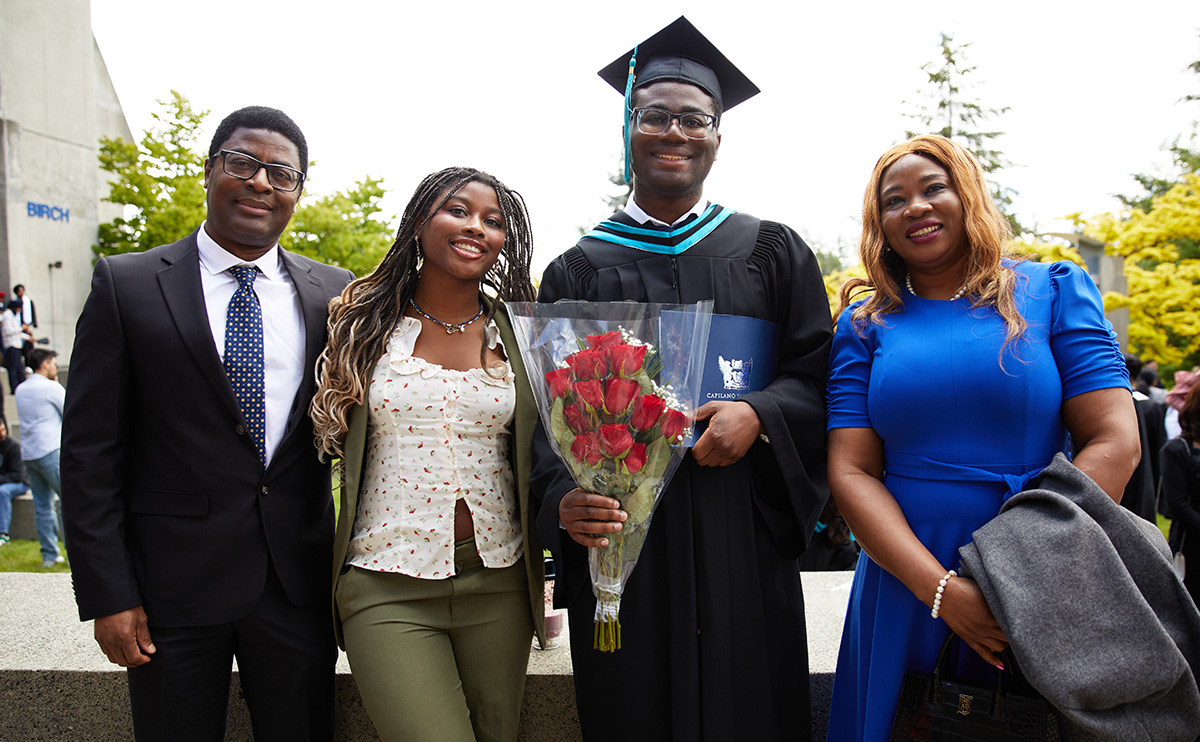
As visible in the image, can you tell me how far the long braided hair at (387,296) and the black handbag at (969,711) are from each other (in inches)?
58.0

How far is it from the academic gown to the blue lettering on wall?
2092cm

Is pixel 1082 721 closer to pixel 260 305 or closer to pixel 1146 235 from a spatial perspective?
pixel 260 305

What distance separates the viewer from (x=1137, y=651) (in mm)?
1688

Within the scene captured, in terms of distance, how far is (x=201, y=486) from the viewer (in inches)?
87.5

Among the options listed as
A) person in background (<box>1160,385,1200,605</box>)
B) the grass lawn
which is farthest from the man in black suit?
Answer: the grass lawn

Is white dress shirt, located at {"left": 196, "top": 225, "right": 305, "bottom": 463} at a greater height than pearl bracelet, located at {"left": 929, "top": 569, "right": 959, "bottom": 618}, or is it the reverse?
white dress shirt, located at {"left": 196, "top": 225, "right": 305, "bottom": 463}

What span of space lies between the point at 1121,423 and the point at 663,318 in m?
1.13

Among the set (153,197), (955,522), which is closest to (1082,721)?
(955,522)

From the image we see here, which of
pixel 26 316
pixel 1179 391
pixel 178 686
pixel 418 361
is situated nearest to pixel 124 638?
pixel 178 686

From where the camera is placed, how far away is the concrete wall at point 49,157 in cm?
1775

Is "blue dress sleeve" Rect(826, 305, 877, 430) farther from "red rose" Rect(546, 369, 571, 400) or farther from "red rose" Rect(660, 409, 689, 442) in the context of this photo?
"red rose" Rect(546, 369, 571, 400)

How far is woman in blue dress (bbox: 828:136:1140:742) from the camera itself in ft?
6.51

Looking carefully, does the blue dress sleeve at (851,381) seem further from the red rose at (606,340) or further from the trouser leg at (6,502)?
the trouser leg at (6,502)

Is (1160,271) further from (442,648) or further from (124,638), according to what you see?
(124,638)
